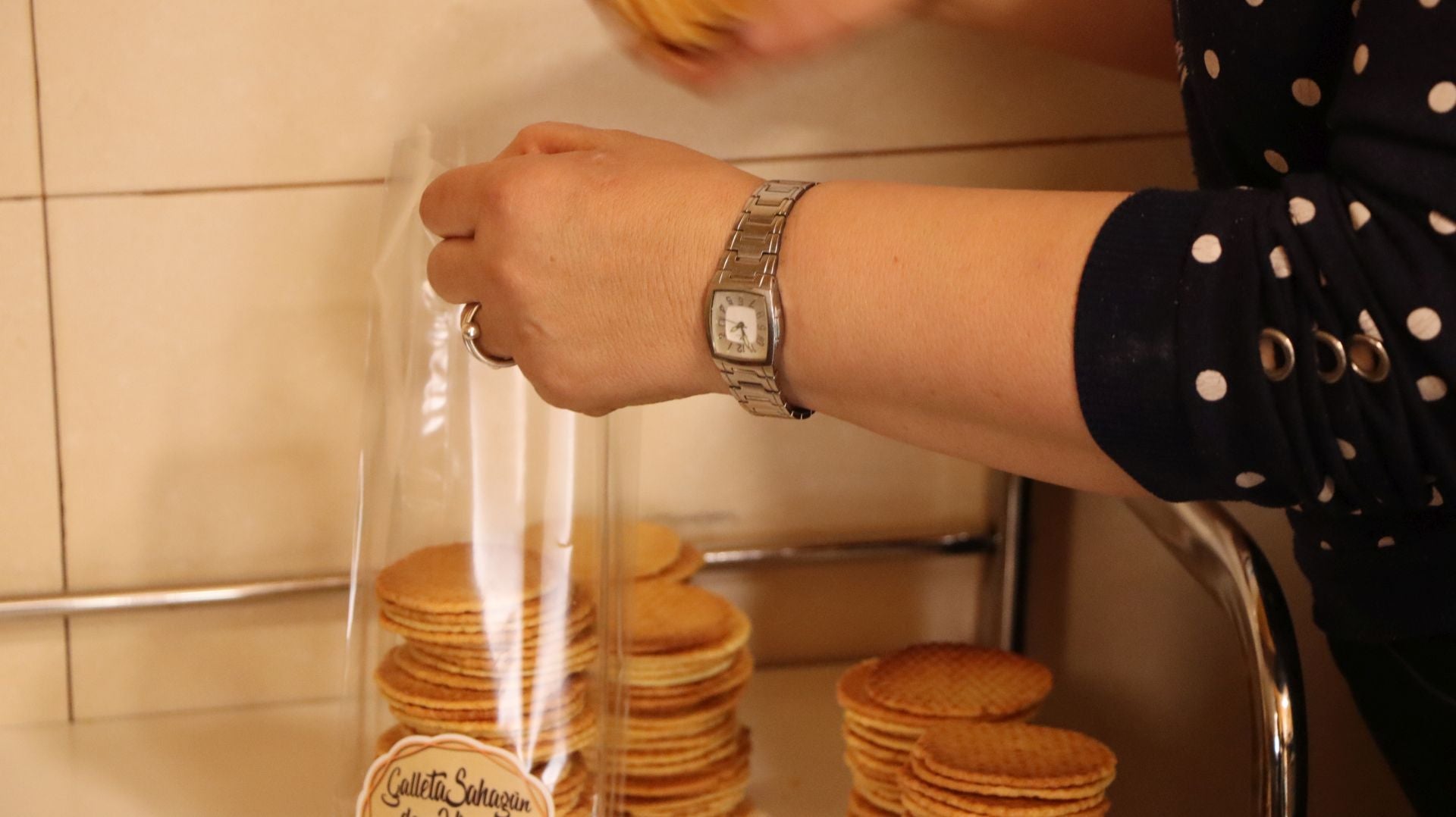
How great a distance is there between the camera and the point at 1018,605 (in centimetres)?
103

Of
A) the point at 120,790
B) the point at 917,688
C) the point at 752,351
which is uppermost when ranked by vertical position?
the point at 752,351

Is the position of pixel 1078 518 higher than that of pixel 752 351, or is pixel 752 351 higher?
pixel 752 351

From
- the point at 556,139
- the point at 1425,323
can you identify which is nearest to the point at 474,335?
the point at 556,139

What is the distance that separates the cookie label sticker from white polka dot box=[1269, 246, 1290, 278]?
456mm

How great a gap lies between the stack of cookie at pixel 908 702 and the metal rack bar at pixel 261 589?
17cm

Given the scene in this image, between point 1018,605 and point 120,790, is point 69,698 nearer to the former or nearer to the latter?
point 120,790

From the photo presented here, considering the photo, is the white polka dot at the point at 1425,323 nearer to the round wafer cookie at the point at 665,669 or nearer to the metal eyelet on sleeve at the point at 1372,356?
the metal eyelet on sleeve at the point at 1372,356

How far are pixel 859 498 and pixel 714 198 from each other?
1.78ft

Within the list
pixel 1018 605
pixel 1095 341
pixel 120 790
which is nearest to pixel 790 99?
pixel 1018 605

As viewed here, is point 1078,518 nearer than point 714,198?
No

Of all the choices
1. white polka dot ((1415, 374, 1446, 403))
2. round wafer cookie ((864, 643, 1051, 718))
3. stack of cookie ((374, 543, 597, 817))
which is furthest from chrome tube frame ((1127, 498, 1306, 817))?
stack of cookie ((374, 543, 597, 817))

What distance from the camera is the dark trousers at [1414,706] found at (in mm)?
574

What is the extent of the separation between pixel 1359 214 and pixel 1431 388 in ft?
0.21

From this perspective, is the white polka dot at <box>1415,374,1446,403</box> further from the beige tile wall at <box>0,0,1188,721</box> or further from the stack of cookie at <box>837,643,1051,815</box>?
the beige tile wall at <box>0,0,1188,721</box>
